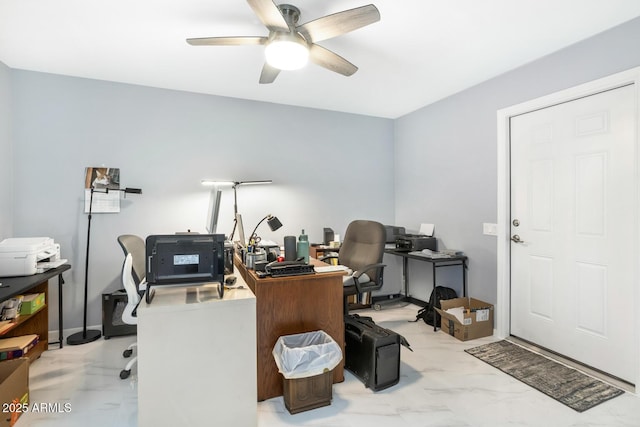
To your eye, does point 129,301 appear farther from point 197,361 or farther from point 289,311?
point 289,311

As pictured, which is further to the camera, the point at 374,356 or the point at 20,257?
the point at 20,257

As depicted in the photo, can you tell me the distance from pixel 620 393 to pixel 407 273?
2288mm

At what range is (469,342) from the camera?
2961 mm

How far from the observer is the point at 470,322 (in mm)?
2994

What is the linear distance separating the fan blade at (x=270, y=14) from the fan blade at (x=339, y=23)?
11 cm

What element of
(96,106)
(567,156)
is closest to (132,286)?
(96,106)

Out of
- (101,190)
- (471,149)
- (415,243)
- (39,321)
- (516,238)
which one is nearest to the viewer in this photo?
(39,321)

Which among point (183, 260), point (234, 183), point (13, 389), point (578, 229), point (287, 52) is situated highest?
point (287, 52)

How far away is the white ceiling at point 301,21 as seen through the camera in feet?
6.64

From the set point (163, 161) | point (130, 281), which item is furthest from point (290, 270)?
point (163, 161)

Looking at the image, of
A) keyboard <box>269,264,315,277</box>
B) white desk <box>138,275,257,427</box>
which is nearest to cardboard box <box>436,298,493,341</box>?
keyboard <box>269,264,315,277</box>

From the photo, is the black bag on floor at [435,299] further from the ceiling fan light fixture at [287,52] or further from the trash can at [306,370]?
the ceiling fan light fixture at [287,52]

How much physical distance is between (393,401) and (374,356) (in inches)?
11.4

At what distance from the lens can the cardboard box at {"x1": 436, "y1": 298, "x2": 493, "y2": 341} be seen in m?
2.98
